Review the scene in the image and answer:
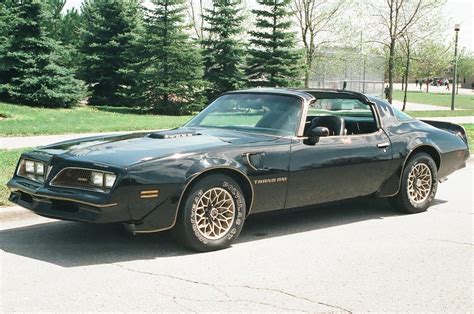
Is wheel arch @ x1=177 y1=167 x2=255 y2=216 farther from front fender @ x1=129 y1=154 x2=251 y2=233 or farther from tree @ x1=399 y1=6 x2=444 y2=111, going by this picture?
tree @ x1=399 y1=6 x2=444 y2=111

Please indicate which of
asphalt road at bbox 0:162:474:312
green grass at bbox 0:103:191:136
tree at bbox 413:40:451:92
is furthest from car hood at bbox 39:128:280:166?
tree at bbox 413:40:451:92

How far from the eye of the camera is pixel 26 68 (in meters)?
25.4

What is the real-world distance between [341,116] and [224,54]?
24.6 m

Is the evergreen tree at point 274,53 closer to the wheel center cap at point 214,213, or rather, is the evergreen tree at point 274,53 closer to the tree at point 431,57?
the tree at point 431,57

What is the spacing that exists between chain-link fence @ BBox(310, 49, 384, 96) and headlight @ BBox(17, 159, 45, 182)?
120 ft

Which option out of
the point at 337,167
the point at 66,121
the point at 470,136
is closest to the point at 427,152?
the point at 337,167

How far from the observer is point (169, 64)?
1118 inches

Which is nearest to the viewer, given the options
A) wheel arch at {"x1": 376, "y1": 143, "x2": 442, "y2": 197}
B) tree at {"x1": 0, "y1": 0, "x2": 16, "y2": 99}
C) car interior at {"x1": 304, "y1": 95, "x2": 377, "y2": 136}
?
car interior at {"x1": 304, "y1": 95, "x2": 377, "y2": 136}

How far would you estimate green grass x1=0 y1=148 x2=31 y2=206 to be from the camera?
7.05 meters

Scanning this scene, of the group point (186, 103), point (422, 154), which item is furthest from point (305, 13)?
point (422, 154)

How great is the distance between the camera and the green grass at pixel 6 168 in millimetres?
7047

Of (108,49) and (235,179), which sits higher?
(108,49)

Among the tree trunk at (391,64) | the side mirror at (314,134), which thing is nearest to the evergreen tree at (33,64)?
the tree trunk at (391,64)

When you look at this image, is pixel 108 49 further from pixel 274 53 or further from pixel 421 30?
pixel 421 30
